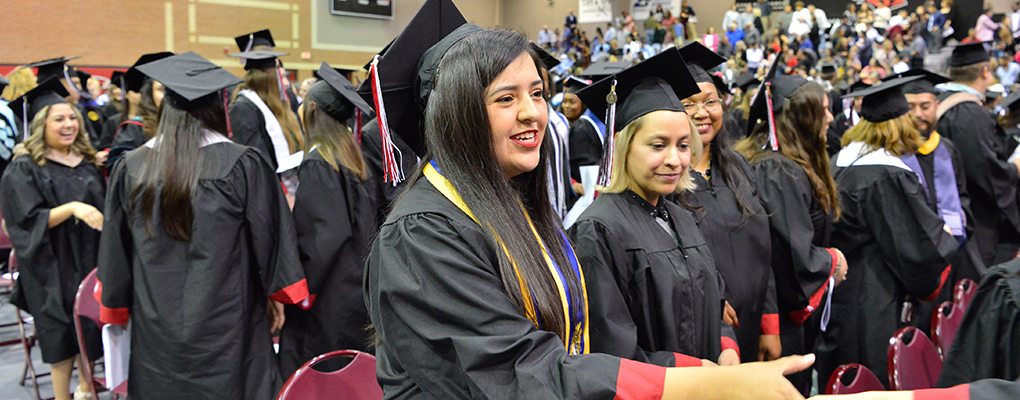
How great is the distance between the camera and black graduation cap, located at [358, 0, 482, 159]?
1.32 meters

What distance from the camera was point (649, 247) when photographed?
1972 millimetres

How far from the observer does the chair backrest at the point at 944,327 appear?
2469 millimetres

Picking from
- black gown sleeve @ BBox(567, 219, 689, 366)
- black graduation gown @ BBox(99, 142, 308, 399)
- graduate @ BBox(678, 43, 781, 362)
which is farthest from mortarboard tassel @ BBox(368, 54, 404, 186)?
black graduation gown @ BBox(99, 142, 308, 399)

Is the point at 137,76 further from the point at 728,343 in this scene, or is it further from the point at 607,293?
the point at 728,343

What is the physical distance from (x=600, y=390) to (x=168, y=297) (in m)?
2.31

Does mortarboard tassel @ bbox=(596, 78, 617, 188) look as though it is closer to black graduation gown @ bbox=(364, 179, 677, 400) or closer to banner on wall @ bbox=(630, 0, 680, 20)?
black graduation gown @ bbox=(364, 179, 677, 400)

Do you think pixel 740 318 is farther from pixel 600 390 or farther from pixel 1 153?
pixel 1 153

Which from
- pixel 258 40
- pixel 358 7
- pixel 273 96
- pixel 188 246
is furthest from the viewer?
pixel 358 7

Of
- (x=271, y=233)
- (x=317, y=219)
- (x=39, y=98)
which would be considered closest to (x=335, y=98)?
(x=317, y=219)

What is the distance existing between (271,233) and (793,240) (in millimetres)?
2344

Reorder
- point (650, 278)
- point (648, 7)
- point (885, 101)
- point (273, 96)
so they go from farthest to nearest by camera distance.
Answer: point (648, 7) → point (273, 96) → point (885, 101) → point (650, 278)

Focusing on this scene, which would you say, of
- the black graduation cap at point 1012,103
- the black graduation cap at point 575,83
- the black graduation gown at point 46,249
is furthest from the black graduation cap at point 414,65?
the black graduation cap at point 1012,103

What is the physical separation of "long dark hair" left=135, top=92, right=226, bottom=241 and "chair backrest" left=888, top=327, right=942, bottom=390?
2.68 meters

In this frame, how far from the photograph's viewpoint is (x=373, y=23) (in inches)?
733
